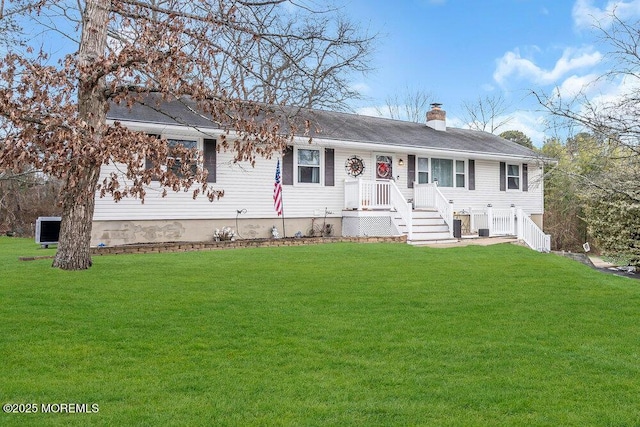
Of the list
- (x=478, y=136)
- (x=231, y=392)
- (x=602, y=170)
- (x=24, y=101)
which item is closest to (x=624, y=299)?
(x=602, y=170)

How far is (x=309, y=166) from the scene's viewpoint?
16656 mm

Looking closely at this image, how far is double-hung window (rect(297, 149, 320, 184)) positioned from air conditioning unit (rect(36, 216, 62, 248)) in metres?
6.74

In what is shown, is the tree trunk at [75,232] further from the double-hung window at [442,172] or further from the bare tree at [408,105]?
the bare tree at [408,105]

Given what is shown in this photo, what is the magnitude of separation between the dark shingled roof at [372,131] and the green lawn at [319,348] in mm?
6331

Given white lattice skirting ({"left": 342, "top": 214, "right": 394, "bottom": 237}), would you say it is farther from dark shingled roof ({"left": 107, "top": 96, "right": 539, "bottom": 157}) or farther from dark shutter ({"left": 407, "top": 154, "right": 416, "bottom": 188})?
dark shutter ({"left": 407, "top": 154, "right": 416, "bottom": 188})

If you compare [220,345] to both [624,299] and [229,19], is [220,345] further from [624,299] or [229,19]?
[229,19]

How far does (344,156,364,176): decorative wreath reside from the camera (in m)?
17.4

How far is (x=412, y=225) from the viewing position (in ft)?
53.9

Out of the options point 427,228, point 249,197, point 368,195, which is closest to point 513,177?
point 427,228

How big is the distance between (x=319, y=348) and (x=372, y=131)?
48.4ft

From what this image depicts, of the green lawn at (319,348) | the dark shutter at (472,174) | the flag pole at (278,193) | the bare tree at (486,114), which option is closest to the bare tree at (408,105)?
the bare tree at (486,114)

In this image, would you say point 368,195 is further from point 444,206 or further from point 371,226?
point 444,206

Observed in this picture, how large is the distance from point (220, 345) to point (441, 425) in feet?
7.78

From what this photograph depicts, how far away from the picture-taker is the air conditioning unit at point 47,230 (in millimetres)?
14523
